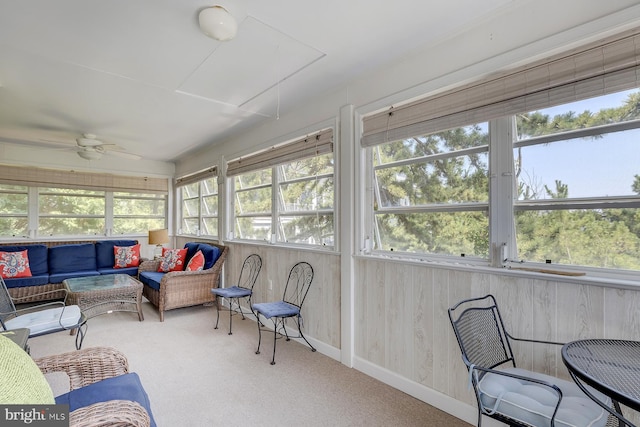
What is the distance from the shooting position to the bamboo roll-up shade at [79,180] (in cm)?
500

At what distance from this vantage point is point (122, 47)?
90.0 inches

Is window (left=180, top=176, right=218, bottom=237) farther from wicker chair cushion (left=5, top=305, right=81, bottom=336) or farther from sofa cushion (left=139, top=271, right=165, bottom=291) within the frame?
wicker chair cushion (left=5, top=305, right=81, bottom=336)

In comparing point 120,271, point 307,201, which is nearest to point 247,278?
point 307,201

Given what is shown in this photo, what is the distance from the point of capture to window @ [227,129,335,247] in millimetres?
3234

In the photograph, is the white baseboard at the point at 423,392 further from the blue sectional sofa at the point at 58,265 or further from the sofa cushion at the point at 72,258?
the sofa cushion at the point at 72,258

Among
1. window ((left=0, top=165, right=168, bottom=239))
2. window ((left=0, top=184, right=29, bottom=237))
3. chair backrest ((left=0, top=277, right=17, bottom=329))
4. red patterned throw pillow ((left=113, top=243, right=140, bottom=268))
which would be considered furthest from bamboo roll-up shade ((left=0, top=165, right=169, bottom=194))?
chair backrest ((left=0, top=277, right=17, bottom=329))

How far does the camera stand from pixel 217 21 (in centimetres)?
179

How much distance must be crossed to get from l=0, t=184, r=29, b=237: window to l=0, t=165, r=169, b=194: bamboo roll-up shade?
0.19m

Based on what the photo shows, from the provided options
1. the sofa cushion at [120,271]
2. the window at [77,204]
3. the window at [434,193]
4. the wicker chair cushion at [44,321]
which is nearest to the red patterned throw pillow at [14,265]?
the window at [77,204]

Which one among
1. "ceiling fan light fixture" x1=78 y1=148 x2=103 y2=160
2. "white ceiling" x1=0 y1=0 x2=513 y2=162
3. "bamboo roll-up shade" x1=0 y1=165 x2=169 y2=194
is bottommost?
"bamboo roll-up shade" x1=0 y1=165 x2=169 y2=194

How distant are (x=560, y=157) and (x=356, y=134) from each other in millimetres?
1526

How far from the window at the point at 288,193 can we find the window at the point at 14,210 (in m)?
3.76

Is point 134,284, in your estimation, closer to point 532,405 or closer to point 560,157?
point 532,405

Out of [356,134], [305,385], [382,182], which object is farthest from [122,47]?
[305,385]
